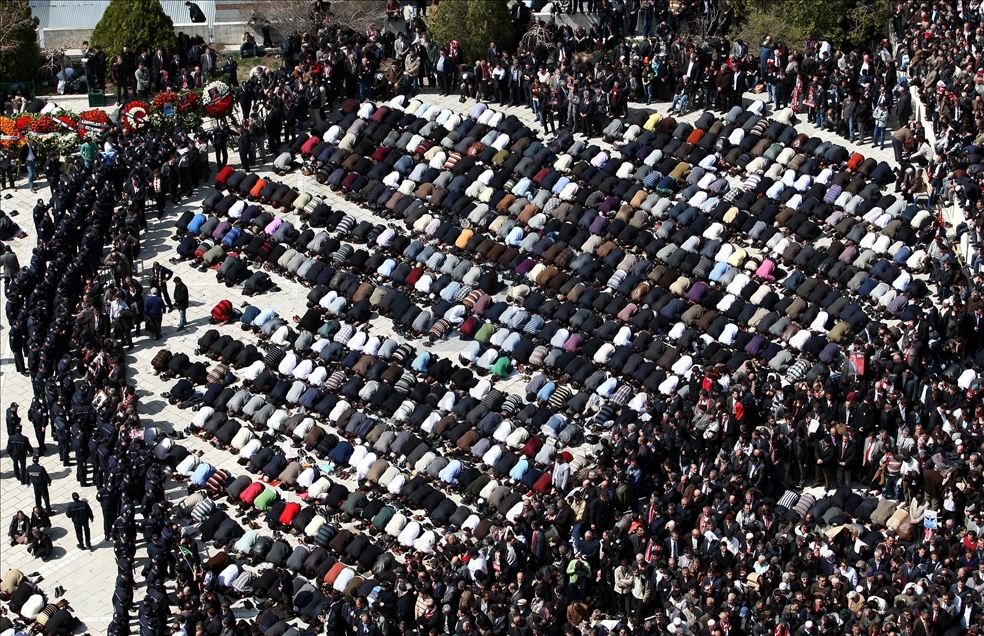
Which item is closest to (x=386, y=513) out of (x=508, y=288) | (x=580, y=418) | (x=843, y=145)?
(x=580, y=418)

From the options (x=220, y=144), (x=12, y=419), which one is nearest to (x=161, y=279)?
(x=12, y=419)

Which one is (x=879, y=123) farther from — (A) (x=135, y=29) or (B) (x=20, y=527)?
(B) (x=20, y=527)

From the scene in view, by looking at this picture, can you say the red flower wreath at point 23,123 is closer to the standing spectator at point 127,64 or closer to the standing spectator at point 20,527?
the standing spectator at point 127,64

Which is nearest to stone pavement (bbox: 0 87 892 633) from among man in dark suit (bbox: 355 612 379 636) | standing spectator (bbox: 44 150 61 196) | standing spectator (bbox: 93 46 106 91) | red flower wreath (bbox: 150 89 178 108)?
standing spectator (bbox: 44 150 61 196)

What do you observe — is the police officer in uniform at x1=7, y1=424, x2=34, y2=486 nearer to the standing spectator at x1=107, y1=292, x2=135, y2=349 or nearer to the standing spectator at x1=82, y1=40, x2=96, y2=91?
the standing spectator at x1=107, y1=292, x2=135, y2=349

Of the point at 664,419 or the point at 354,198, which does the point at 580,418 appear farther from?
the point at 354,198

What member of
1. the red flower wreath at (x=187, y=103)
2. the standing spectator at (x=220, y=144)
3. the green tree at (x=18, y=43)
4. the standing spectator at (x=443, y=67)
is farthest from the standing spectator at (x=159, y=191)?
the green tree at (x=18, y=43)
